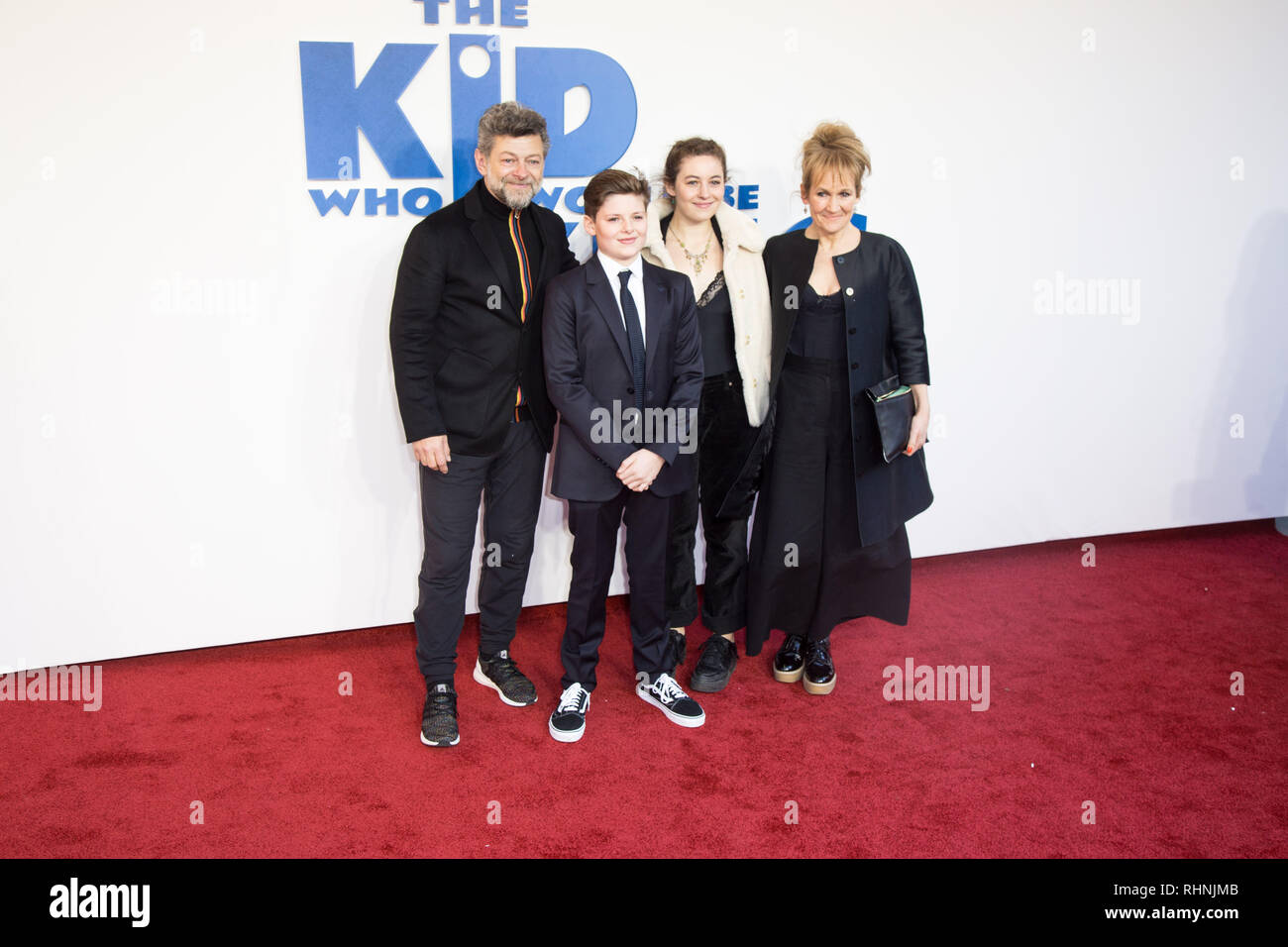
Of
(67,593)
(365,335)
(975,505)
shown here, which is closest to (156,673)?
(67,593)

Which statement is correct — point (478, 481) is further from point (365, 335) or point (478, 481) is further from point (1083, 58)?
point (1083, 58)

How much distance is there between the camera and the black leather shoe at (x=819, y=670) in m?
→ 3.35

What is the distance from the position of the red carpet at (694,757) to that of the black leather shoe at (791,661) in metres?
Result: 0.05

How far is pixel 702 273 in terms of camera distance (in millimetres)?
3127

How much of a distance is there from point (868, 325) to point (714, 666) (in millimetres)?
1230

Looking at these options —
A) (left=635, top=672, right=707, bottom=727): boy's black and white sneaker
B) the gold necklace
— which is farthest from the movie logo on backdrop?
(left=635, top=672, right=707, bottom=727): boy's black and white sneaker

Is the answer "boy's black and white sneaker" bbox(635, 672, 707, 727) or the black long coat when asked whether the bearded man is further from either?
the black long coat

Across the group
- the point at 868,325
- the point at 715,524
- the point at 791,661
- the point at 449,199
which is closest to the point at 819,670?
the point at 791,661

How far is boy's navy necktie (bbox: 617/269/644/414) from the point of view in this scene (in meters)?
2.92

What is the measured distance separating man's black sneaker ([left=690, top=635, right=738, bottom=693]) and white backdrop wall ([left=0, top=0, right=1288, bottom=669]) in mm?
751

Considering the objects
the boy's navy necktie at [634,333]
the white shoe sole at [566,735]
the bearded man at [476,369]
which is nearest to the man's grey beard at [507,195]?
the bearded man at [476,369]

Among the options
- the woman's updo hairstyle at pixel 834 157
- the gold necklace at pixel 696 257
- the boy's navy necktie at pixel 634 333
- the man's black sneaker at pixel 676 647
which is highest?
the woman's updo hairstyle at pixel 834 157

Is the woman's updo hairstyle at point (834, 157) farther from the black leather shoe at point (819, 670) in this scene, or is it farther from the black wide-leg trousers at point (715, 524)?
the black leather shoe at point (819, 670)

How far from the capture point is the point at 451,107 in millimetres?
3393
